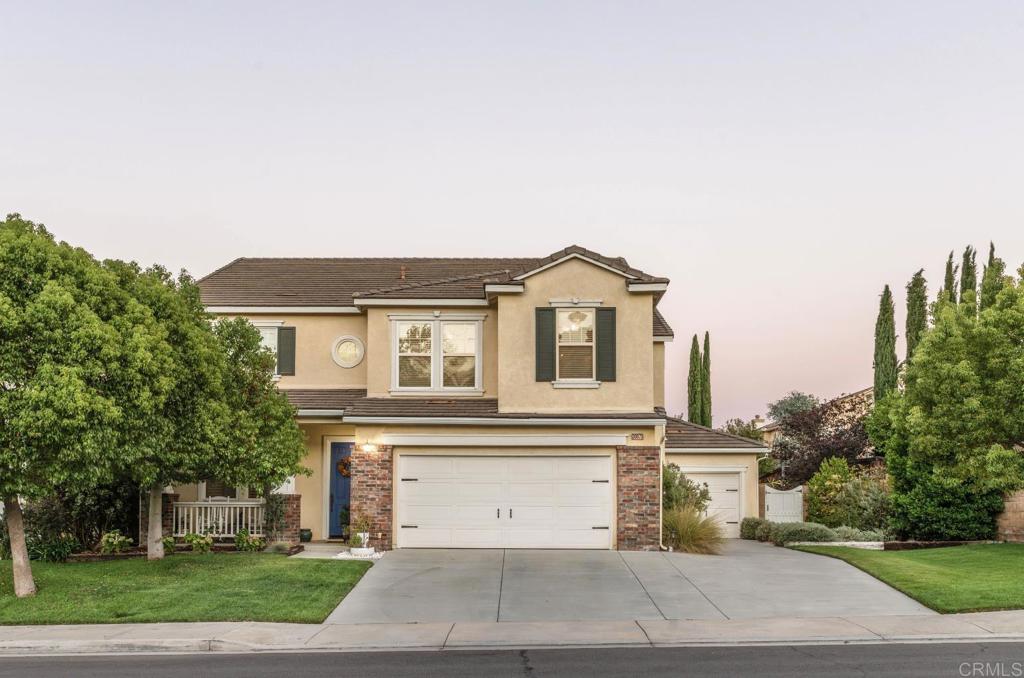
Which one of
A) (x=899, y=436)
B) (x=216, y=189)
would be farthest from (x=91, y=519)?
(x=899, y=436)

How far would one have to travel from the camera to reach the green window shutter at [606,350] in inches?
777

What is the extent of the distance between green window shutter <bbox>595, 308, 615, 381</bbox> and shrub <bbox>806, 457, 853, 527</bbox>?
34.0 feet

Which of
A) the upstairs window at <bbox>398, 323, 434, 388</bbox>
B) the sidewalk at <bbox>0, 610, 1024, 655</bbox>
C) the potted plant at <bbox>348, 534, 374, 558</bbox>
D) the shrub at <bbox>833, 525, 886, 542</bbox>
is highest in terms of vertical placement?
the upstairs window at <bbox>398, 323, 434, 388</bbox>

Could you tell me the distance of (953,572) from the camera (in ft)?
53.1

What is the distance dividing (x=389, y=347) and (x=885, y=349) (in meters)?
21.1

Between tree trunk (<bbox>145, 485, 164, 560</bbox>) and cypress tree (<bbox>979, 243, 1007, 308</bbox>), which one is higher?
cypress tree (<bbox>979, 243, 1007, 308</bbox>)

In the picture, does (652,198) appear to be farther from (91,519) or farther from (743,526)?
(91,519)

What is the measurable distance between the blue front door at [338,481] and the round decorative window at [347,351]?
220 centimetres

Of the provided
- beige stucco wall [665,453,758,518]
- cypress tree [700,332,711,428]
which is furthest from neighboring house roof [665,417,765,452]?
cypress tree [700,332,711,428]

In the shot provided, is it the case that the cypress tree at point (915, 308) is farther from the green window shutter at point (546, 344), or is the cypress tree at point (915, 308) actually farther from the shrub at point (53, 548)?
the shrub at point (53, 548)

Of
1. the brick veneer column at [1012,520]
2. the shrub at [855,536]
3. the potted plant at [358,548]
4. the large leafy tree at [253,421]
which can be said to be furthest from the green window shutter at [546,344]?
the brick veneer column at [1012,520]

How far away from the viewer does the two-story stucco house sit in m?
19.3

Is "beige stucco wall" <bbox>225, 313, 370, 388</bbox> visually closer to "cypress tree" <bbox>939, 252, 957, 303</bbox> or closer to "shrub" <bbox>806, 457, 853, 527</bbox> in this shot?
"shrub" <bbox>806, 457, 853, 527</bbox>

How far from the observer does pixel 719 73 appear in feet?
69.4
